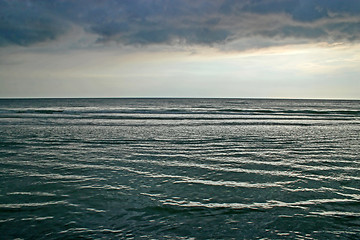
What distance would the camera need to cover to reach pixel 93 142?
16.8 m

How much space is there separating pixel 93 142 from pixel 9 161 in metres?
5.73

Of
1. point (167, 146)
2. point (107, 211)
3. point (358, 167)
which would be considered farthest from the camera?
point (167, 146)

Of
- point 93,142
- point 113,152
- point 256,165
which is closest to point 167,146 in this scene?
point 113,152

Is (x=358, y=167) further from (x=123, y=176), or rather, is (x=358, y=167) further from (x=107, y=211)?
(x=107, y=211)

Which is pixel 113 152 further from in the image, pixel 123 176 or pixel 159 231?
pixel 159 231

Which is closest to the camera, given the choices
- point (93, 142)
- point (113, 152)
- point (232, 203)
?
point (232, 203)

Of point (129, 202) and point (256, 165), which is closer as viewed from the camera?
point (129, 202)

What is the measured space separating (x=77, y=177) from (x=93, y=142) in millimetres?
8059

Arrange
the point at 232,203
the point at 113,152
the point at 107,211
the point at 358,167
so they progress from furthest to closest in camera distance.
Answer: the point at 113,152
the point at 358,167
the point at 232,203
the point at 107,211

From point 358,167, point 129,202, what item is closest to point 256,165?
point 358,167

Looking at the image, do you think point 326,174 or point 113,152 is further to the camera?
point 113,152

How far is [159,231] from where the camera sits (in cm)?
526

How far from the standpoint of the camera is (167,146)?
50.6ft

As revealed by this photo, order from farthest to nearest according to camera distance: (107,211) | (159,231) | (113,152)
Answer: (113,152) < (107,211) < (159,231)
